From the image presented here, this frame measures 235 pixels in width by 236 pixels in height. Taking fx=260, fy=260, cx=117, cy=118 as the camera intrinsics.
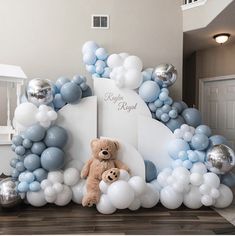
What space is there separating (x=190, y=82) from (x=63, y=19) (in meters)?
2.86

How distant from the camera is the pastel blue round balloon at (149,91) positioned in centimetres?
304

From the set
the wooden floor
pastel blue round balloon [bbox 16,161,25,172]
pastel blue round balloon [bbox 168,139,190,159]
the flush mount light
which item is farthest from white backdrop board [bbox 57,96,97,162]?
the flush mount light

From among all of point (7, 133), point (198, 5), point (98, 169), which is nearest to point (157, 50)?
point (198, 5)

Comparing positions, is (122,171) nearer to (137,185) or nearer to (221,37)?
(137,185)

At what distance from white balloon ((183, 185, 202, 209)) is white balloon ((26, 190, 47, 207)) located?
148 cm

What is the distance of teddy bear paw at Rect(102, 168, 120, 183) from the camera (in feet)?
8.29

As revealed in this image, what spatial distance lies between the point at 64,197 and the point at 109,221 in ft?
1.95

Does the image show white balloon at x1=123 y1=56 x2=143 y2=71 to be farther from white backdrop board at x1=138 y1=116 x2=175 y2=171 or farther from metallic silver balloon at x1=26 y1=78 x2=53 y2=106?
metallic silver balloon at x1=26 y1=78 x2=53 y2=106

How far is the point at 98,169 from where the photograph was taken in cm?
270

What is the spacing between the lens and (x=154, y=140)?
10.0 feet

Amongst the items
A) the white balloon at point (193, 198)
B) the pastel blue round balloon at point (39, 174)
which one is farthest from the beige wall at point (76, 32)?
the white balloon at point (193, 198)

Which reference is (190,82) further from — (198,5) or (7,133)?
(7,133)

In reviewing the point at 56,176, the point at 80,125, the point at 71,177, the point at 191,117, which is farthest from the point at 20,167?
the point at 191,117

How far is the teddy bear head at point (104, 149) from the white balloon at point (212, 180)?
97 cm
